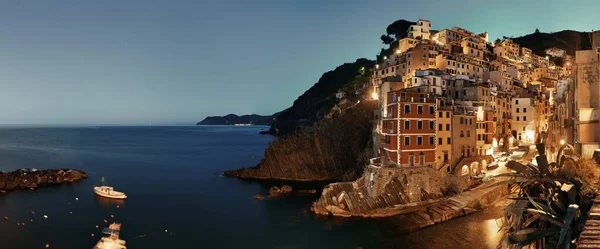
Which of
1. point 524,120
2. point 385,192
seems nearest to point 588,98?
point 385,192

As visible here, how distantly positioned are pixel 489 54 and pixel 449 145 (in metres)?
45.4

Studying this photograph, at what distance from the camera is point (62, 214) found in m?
39.7

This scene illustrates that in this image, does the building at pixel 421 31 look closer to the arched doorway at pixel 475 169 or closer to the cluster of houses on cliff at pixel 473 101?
the cluster of houses on cliff at pixel 473 101

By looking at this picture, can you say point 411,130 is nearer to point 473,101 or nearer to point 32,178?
point 473,101

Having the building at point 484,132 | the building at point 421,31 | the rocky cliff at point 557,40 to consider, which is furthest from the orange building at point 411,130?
the rocky cliff at point 557,40

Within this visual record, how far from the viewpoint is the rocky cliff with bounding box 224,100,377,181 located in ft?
191

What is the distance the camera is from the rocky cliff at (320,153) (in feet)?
191

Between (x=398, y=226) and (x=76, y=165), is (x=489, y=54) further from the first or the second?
(x=76, y=165)

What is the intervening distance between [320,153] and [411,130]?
2236 cm

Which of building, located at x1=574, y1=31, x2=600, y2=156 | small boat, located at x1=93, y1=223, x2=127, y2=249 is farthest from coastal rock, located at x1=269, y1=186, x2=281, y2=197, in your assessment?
building, located at x1=574, y1=31, x2=600, y2=156

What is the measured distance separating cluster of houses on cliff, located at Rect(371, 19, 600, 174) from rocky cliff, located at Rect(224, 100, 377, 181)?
705cm

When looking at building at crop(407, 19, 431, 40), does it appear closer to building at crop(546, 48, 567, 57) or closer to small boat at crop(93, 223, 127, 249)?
building at crop(546, 48, 567, 57)

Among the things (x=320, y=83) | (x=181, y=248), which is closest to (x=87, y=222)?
(x=181, y=248)

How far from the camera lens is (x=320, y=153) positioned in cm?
5928
